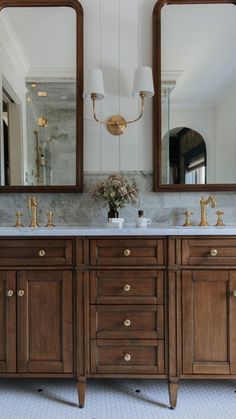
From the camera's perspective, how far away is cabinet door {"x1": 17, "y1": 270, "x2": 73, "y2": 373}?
1.59 m

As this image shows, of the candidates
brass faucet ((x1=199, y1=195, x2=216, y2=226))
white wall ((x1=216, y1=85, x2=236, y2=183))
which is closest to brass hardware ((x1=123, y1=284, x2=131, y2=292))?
brass faucet ((x1=199, y1=195, x2=216, y2=226))

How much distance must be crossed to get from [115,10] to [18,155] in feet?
4.12

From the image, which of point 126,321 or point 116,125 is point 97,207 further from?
point 126,321

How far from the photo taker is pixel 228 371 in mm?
1580

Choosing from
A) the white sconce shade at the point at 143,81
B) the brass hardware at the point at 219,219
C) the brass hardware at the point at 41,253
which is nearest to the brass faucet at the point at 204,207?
the brass hardware at the point at 219,219

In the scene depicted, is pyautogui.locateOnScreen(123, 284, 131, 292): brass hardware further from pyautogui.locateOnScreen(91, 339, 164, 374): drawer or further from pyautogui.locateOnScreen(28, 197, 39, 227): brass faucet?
pyautogui.locateOnScreen(28, 197, 39, 227): brass faucet

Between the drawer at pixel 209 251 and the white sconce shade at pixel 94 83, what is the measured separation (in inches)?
45.8

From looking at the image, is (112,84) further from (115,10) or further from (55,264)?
(55,264)

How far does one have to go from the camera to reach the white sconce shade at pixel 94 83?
1954 millimetres

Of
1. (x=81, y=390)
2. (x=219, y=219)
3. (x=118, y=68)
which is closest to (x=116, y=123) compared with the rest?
(x=118, y=68)

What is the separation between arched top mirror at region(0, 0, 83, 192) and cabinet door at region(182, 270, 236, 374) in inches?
40.5

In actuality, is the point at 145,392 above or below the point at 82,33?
below

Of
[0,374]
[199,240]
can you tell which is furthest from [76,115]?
[0,374]

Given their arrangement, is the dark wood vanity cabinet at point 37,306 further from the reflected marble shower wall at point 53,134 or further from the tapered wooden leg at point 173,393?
the reflected marble shower wall at point 53,134
